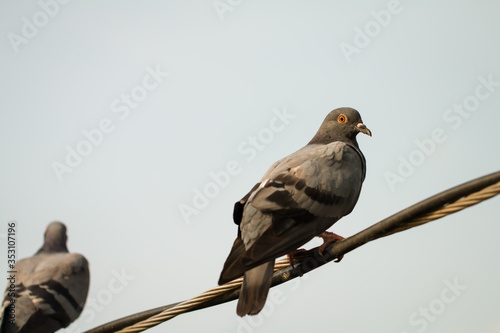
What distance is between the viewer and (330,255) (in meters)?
4.48

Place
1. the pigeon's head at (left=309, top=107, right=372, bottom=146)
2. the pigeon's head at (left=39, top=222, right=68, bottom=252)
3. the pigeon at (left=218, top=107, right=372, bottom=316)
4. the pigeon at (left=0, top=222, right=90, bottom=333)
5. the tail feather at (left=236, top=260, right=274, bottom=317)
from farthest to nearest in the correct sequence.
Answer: the pigeon's head at (left=39, top=222, right=68, bottom=252), the pigeon's head at (left=309, top=107, right=372, bottom=146), the pigeon at (left=0, top=222, right=90, bottom=333), the pigeon at (left=218, top=107, right=372, bottom=316), the tail feather at (left=236, top=260, right=274, bottom=317)

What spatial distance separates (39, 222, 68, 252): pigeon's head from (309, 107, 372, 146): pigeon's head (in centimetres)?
457

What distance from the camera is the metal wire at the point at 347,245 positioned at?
3406 mm

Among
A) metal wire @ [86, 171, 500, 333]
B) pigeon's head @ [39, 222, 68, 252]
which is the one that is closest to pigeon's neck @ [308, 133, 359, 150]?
metal wire @ [86, 171, 500, 333]

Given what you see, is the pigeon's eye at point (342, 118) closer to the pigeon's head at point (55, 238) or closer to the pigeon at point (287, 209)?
the pigeon at point (287, 209)

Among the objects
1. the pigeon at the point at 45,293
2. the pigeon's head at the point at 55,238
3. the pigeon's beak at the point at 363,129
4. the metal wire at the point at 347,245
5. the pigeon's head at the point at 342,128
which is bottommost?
the metal wire at the point at 347,245

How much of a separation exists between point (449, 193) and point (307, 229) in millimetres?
2218

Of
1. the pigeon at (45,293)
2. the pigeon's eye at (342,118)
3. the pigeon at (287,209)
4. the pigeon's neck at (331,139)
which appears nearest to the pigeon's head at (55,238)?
the pigeon at (45,293)

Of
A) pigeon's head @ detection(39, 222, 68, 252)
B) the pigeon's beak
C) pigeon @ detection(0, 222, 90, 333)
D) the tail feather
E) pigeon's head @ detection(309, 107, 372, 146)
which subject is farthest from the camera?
pigeon's head @ detection(39, 222, 68, 252)

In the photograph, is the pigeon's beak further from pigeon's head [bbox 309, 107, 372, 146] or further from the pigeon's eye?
the pigeon's eye

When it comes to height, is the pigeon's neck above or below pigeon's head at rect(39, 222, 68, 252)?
below

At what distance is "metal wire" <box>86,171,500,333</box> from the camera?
3.41m

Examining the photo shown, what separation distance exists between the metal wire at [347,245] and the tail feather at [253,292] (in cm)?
7

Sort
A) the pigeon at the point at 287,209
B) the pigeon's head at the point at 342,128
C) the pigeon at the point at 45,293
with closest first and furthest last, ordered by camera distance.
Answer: the pigeon at the point at 287,209, the pigeon at the point at 45,293, the pigeon's head at the point at 342,128
